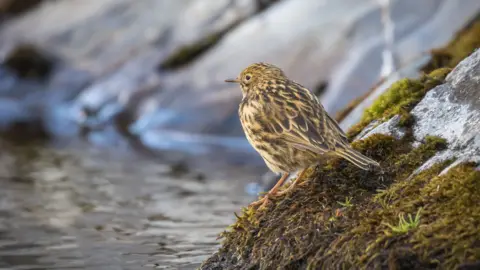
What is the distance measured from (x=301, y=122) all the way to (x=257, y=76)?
3.02 feet

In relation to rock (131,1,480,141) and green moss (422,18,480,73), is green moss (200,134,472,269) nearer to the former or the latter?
green moss (422,18,480,73)

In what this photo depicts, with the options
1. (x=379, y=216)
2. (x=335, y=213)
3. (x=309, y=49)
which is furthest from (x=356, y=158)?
(x=309, y=49)

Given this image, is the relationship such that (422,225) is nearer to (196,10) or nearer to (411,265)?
(411,265)

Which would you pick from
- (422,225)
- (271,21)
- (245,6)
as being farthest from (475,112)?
(245,6)

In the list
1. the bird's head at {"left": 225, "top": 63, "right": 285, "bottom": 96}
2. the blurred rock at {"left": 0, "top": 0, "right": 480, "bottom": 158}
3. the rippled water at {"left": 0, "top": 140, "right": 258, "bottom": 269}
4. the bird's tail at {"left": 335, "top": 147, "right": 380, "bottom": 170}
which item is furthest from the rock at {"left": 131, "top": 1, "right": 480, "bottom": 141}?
the bird's tail at {"left": 335, "top": 147, "right": 380, "bottom": 170}

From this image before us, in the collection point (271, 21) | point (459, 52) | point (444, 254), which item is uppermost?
point (271, 21)

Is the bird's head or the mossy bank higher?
the bird's head

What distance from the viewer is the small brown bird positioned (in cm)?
523

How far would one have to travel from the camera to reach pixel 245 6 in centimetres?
1758

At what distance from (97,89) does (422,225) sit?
14.3 m

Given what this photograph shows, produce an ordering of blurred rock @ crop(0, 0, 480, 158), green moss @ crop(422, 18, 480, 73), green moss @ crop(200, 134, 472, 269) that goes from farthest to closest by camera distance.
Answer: blurred rock @ crop(0, 0, 480, 158)
green moss @ crop(422, 18, 480, 73)
green moss @ crop(200, 134, 472, 269)

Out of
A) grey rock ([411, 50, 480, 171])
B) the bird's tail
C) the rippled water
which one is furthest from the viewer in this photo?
the rippled water

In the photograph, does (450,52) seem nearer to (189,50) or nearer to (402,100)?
(402,100)

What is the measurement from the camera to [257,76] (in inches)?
245
